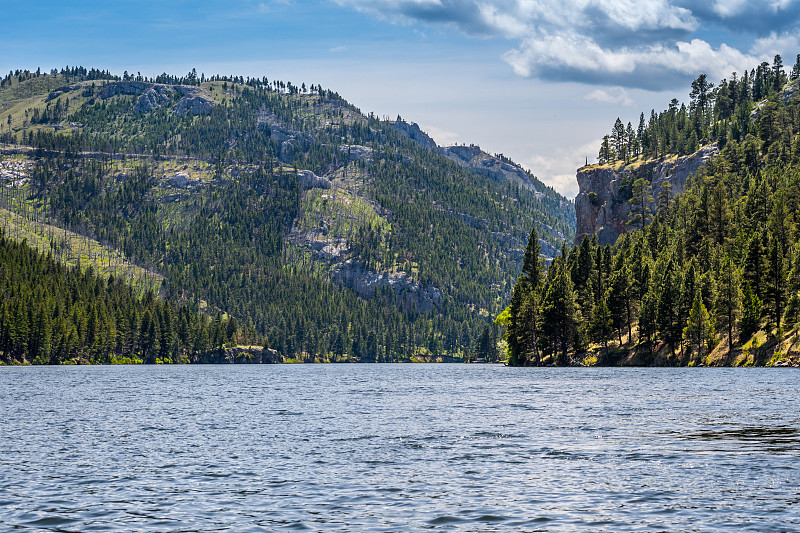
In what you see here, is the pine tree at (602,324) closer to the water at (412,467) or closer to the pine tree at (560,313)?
the pine tree at (560,313)

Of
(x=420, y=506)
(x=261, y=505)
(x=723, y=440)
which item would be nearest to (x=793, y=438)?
(x=723, y=440)

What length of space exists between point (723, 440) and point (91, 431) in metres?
40.7

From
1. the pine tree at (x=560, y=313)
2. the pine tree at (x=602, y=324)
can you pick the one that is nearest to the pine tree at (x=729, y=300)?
the pine tree at (x=602, y=324)

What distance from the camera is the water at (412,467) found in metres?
26.9

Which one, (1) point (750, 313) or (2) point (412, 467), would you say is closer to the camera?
(2) point (412, 467)

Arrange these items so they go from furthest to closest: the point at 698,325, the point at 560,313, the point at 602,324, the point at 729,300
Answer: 1. the point at 560,313
2. the point at 602,324
3. the point at 698,325
4. the point at 729,300

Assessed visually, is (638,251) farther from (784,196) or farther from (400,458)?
(400,458)

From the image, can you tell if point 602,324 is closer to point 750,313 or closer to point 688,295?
point 688,295

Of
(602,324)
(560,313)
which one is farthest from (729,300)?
Answer: (560,313)

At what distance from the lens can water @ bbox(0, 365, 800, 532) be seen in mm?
26906

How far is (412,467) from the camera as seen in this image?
3781 cm

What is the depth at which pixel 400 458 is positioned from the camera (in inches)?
1602

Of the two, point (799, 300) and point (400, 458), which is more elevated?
point (799, 300)

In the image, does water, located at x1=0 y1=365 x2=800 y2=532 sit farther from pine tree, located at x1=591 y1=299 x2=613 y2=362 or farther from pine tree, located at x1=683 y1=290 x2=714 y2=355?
pine tree, located at x1=591 y1=299 x2=613 y2=362
